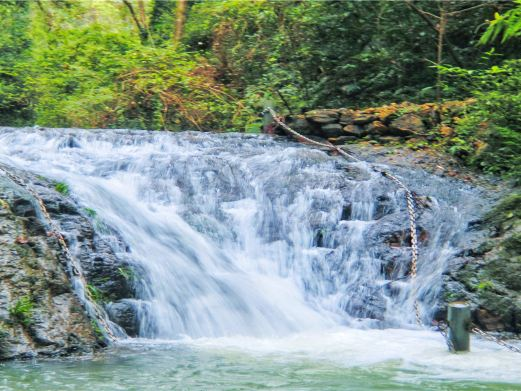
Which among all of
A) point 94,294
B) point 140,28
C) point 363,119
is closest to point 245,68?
point 363,119

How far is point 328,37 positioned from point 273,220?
21.9 ft

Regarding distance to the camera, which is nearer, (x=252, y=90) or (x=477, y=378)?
(x=477, y=378)

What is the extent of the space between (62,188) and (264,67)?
29.0 ft

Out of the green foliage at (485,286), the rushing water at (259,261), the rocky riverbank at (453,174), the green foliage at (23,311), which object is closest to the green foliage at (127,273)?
the rushing water at (259,261)

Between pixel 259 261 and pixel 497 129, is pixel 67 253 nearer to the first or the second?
pixel 259 261

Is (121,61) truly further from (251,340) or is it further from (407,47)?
(251,340)

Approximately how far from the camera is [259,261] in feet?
24.7

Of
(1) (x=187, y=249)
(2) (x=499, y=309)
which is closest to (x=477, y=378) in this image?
(2) (x=499, y=309)

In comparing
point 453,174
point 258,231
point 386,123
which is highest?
point 386,123

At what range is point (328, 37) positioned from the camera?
13.7 metres

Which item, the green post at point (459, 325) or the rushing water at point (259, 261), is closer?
the rushing water at point (259, 261)

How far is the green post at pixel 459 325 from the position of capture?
203 inches

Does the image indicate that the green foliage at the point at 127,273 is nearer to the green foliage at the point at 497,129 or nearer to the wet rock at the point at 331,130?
the green foliage at the point at 497,129

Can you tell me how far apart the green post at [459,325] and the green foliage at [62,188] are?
154 inches
